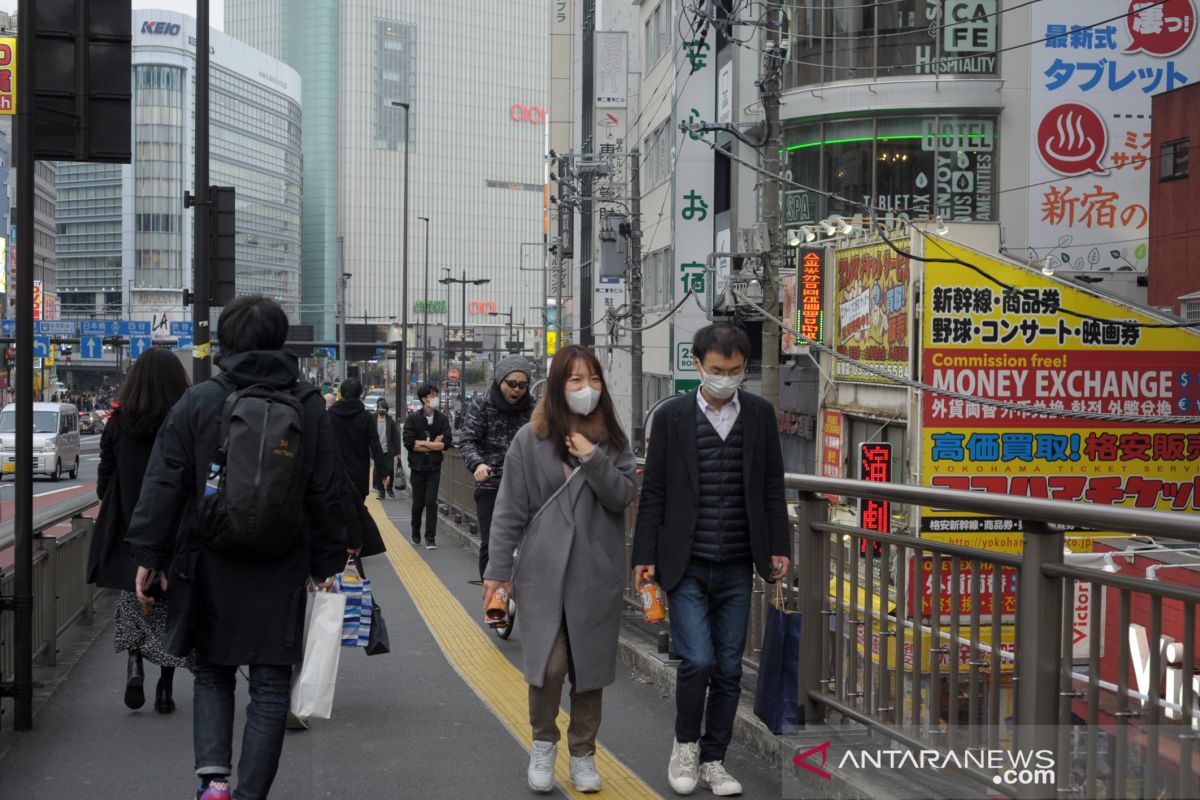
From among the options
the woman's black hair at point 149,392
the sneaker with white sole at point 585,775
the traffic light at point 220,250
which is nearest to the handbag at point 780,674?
the sneaker with white sole at point 585,775

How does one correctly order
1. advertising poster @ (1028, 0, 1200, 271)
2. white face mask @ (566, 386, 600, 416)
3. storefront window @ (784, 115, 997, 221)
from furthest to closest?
storefront window @ (784, 115, 997, 221)
advertising poster @ (1028, 0, 1200, 271)
white face mask @ (566, 386, 600, 416)

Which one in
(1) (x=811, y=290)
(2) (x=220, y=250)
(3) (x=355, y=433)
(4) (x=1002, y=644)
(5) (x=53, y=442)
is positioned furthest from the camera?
(5) (x=53, y=442)

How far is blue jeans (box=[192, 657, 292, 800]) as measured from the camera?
13.9 feet

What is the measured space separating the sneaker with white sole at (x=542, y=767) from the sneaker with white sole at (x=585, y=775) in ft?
0.30

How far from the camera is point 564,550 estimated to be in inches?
192

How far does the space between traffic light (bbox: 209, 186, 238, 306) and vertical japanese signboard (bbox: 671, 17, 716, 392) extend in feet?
59.0

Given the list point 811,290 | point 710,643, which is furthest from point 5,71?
point 710,643

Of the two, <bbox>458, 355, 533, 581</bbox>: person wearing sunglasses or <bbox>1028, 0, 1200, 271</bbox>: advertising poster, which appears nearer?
<bbox>458, 355, 533, 581</bbox>: person wearing sunglasses

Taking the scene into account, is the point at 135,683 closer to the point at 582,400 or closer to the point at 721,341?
the point at 582,400

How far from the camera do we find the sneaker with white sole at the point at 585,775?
16.3ft

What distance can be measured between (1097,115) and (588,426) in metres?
24.2

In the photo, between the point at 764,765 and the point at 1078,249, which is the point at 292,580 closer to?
the point at 764,765

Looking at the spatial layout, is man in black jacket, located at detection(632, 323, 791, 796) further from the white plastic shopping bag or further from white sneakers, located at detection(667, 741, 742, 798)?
the white plastic shopping bag

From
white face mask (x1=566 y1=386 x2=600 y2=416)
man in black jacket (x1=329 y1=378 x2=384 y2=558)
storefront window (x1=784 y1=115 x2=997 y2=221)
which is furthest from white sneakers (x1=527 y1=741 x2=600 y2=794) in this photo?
storefront window (x1=784 y1=115 x2=997 y2=221)
